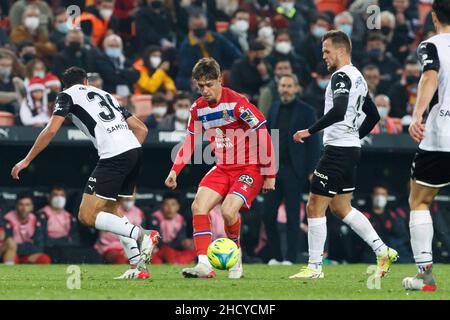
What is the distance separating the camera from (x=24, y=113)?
1634cm

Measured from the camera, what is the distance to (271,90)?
17359 mm

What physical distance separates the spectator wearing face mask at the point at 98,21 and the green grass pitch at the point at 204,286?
6422 millimetres

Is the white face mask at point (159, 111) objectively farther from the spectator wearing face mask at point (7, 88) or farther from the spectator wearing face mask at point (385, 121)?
the spectator wearing face mask at point (385, 121)

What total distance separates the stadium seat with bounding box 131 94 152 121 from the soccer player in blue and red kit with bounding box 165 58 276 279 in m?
5.56

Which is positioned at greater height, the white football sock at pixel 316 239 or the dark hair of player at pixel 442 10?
the dark hair of player at pixel 442 10

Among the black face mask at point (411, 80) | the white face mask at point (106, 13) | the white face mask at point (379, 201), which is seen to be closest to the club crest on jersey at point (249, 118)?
the white face mask at point (379, 201)

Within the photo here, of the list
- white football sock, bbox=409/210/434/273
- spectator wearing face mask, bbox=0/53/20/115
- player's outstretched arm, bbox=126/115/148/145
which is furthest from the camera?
spectator wearing face mask, bbox=0/53/20/115

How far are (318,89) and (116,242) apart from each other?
417 cm

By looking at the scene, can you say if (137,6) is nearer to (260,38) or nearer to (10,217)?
(260,38)

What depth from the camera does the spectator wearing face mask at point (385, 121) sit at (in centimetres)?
1762

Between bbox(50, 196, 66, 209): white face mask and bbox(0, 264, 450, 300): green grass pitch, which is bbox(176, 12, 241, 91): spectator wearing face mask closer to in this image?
bbox(50, 196, 66, 209): white face mask

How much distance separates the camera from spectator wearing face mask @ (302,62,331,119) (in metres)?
17.7

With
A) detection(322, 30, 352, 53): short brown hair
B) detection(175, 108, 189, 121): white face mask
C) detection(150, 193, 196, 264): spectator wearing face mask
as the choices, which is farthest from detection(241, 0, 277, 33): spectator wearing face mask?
detection(322, 30, 352, 53): short brown hair

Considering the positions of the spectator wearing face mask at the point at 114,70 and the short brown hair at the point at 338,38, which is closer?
the short brown hair at the point at 338,38
